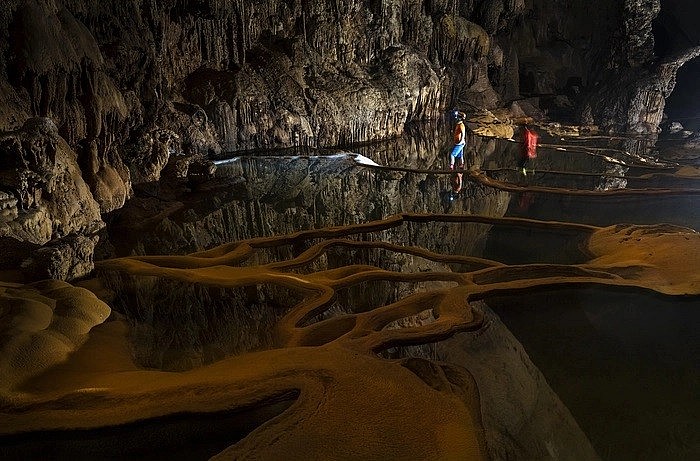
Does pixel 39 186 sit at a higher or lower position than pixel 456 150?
lower

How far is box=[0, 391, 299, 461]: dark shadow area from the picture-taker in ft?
10.7

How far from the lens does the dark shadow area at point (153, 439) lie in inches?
128

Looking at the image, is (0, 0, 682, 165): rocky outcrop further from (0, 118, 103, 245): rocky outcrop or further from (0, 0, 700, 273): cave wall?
(0, 118, 103, 245): rocky outcrop

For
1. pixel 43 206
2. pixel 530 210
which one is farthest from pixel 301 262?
pixel 530 210

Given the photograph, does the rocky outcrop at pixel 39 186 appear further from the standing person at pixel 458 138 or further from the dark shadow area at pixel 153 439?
the standing person at pixel 458 138

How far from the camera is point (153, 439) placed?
3391mm

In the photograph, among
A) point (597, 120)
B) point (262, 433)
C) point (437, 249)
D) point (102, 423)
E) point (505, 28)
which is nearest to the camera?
point (262, 433)

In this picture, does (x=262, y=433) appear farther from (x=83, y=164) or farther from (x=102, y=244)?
(x=83, y=164)

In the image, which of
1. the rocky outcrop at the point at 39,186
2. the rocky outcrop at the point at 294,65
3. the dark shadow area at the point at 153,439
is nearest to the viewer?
the dark shadow area at the point at 153,439

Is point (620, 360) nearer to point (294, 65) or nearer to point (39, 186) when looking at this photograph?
point (39, 186)

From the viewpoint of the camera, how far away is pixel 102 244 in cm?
742

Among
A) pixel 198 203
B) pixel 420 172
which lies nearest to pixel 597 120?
pixel 420 172

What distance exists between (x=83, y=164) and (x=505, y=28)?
2127 cm

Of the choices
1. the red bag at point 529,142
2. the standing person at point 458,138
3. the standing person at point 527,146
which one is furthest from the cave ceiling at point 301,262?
the standing person at point 458,138
